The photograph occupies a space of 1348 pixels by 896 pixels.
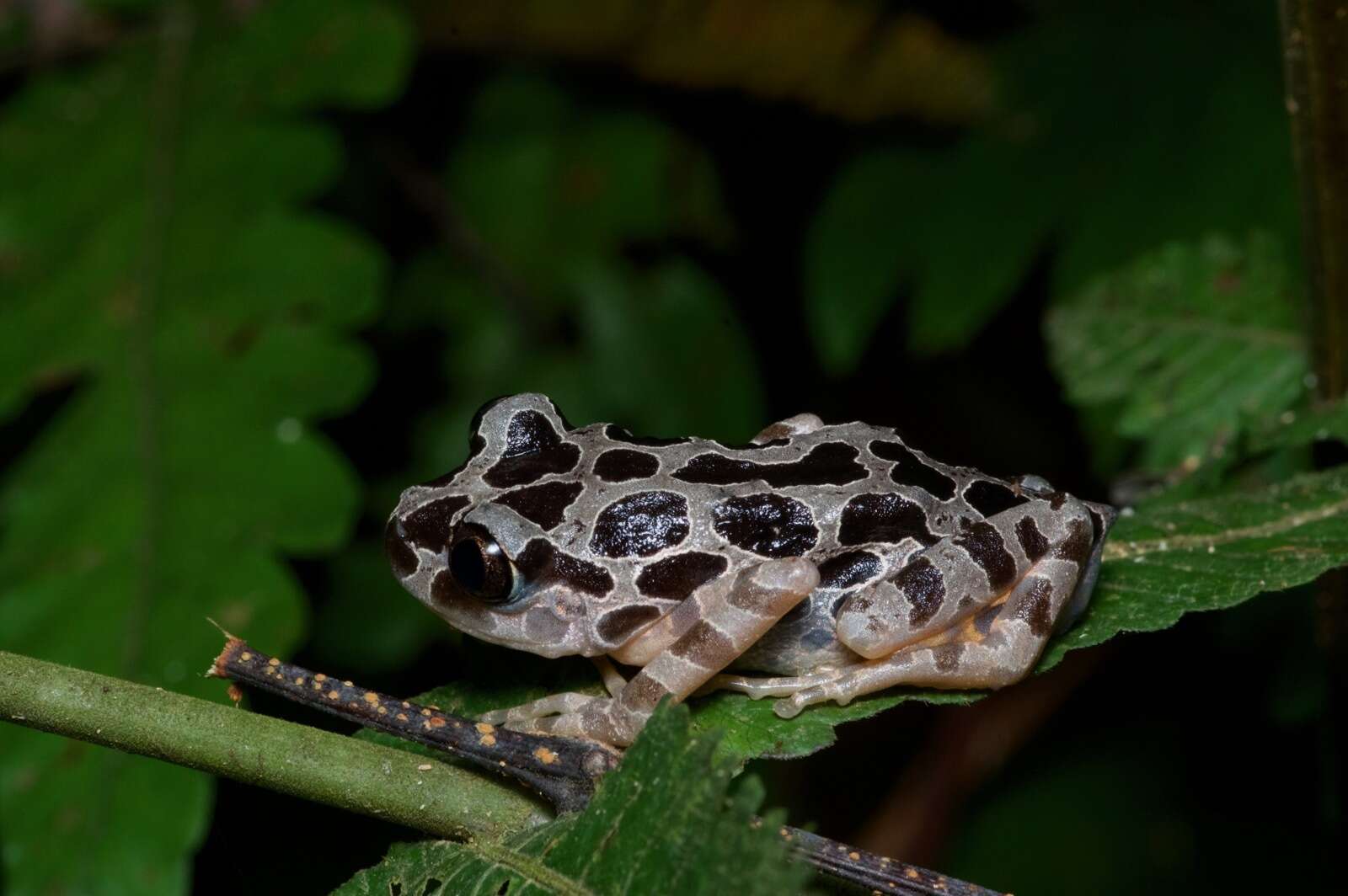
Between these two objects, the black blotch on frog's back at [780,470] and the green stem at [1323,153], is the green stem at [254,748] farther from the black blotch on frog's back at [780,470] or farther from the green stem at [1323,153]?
the green stem at [1323,153]

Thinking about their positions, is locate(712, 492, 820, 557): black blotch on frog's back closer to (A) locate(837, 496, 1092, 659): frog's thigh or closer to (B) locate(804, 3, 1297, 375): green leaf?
(A) locate(837, 496, 1092, 659): frog's thigh

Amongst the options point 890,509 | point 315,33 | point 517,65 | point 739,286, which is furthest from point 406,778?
point 517,65

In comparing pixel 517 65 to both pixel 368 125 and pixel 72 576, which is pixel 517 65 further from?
pixel 72 576

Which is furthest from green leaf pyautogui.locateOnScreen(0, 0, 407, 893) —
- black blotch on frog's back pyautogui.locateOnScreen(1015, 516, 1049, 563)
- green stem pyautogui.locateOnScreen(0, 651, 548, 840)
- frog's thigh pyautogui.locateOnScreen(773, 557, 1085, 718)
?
black blotch on frog's back pyautogui.locateOnScreen(1015, 516, 1049, 563)

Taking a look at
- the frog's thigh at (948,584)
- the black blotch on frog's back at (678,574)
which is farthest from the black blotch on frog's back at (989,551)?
the black blotch on frog's back at (678,574)

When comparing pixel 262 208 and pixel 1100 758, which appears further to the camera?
pixel 1100 758
